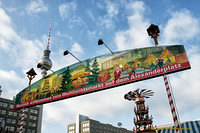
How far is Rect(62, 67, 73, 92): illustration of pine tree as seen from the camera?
17.9 metres

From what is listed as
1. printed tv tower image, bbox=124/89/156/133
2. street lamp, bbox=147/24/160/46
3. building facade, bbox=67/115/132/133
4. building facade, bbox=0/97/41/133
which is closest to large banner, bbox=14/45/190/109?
street lamp, bbox=147/24/160/46

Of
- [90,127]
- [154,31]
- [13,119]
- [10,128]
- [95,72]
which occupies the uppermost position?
[13,119]

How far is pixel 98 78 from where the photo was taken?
16.6 meters

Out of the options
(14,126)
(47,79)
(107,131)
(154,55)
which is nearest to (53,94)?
(47,79)

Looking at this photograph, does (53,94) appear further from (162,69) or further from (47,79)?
(162,69)

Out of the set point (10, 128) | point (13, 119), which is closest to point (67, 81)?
point (10, 128)

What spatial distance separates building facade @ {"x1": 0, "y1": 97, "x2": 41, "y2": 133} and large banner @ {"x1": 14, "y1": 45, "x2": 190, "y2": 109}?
6354 cm

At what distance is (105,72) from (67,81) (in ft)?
14.4

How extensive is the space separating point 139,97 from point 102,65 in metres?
18.3

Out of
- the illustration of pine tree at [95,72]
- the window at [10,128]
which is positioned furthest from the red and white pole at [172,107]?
the window at [10,128]

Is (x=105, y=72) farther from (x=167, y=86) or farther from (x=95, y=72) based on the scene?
(x=167, y=86)

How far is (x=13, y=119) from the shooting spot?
255ft

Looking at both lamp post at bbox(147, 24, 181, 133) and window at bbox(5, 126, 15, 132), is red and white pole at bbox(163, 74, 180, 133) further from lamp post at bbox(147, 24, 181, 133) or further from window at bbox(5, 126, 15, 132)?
window at bbox(5, 126, 15, 132)

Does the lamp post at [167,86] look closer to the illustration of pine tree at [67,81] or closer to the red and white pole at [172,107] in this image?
the red and white pole at [172,107]
